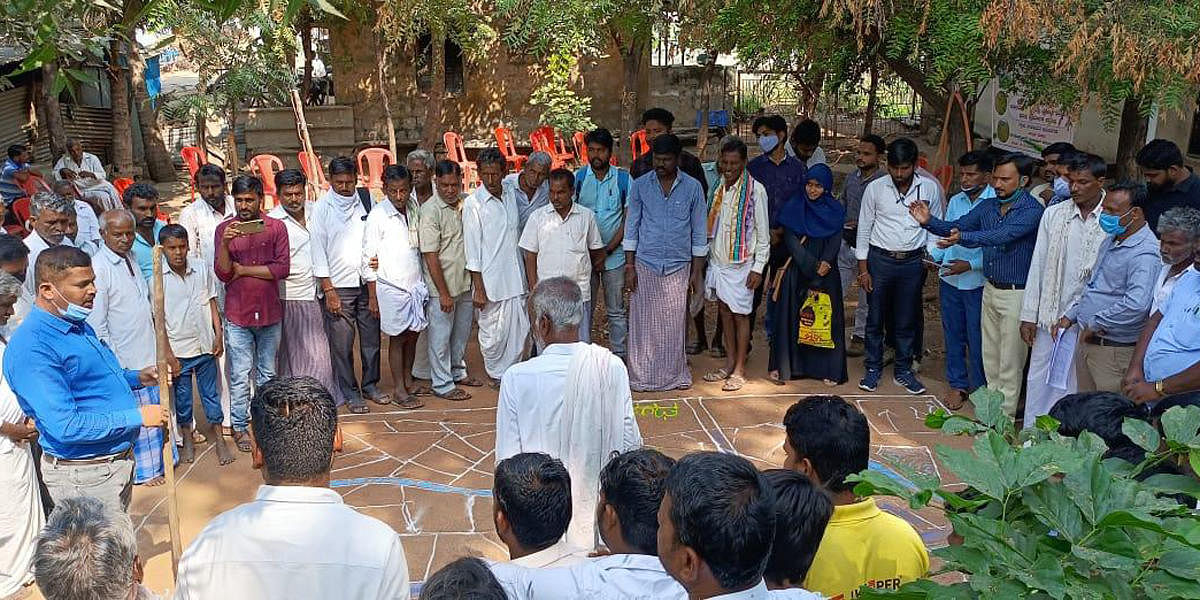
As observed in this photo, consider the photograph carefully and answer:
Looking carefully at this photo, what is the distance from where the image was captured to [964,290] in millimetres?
6828

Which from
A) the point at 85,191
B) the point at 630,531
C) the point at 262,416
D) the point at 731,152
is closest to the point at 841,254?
the point at 731,152

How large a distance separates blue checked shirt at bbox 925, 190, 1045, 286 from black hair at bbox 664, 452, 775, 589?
14.8 feet

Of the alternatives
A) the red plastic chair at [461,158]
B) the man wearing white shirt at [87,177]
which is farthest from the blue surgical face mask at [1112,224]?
the red plastic chair at [461,158]

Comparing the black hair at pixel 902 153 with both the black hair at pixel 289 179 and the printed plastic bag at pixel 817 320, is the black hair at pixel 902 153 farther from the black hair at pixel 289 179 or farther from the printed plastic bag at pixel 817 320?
the black hair at pixel 289 179

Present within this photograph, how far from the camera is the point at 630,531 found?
3016 mm

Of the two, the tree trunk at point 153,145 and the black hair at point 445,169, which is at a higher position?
the tree trunk at point 153,145

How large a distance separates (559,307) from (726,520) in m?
1.75

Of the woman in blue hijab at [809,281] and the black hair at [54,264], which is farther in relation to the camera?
the woman in blue hijab at [809,281]

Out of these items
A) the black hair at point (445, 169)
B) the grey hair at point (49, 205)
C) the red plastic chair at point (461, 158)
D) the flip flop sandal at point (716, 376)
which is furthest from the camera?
the red plastic chair at point (461, 158)

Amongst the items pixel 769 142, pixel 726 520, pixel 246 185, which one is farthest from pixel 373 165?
pixel 726 520

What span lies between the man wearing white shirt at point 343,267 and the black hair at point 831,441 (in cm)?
424

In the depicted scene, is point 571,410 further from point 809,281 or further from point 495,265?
point 809,281

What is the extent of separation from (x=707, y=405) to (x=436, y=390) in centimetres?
201

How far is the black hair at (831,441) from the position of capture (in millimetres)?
3092
